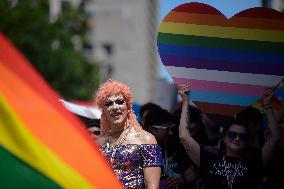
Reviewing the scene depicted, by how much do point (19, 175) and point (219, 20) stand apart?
124 inches

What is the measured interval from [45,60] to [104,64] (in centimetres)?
A: 5975

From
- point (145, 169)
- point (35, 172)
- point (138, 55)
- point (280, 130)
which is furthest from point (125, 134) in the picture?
point (138, 55)

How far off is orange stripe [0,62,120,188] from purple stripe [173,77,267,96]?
8.70ft

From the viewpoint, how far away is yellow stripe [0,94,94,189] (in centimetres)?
376

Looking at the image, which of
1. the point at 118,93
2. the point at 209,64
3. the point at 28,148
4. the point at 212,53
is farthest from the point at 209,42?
the point at 28,148

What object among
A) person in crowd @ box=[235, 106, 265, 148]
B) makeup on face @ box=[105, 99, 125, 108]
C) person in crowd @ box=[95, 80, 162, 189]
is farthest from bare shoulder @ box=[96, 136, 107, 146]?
person in crowd @ box=[235, 106, 265, 148]

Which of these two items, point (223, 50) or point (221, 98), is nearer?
point (223, 50)

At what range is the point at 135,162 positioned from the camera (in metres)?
5.45

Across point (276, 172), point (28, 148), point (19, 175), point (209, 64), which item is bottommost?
point (276, 172)

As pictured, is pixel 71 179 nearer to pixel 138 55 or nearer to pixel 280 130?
pixel 280 130

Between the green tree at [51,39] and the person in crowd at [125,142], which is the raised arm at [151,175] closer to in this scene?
the person in crowd at [125,142]

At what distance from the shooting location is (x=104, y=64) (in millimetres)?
92500

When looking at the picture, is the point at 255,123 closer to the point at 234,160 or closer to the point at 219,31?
the point at 219,31

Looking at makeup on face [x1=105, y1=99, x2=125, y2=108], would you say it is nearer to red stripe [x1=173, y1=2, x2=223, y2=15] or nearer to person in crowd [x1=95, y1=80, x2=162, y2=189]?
person in crowd [x1=95, y1=80, x2=162, y2=189]
